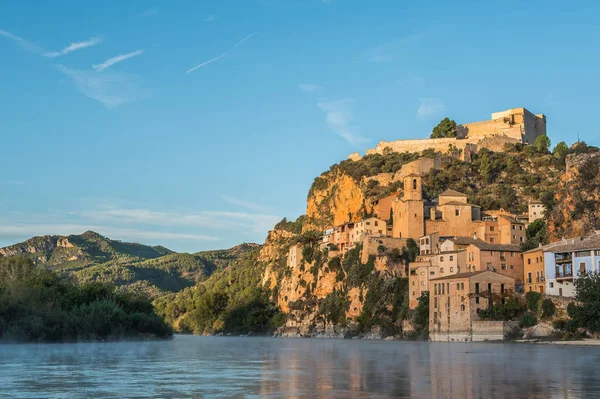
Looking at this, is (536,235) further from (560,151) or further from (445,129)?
(445,129)

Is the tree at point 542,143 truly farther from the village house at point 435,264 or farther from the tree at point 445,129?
the village house at point 435,264

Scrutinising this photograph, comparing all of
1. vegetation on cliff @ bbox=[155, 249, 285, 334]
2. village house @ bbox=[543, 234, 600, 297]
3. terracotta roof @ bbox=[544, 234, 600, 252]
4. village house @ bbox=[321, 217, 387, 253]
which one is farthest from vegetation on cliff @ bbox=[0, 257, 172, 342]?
terracotta roof @ bbox=[544, 234, 600, 252]

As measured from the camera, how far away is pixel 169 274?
193 m

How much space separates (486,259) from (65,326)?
41110mm

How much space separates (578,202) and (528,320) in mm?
16421

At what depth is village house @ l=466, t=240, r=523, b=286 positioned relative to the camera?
72562 millimetres

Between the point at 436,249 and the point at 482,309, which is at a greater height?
the point at 436,249

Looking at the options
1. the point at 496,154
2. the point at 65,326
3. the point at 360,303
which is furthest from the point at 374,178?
the point at 65,326

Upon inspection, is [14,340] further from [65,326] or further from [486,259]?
[486,259]

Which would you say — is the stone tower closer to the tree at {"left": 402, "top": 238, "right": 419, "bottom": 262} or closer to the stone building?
the tree at {"left": 402, "top": 238, "right": 419, "bottom": 262}

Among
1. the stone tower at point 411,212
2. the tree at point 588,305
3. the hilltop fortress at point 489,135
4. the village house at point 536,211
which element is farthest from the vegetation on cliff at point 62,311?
the hilltop fortress at point 489,135

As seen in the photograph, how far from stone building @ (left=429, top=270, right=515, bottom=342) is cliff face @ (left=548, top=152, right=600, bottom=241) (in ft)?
32.1

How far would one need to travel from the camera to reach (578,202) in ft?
243

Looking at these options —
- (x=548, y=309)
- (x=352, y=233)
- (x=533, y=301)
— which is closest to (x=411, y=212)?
(x=352, y=233)
